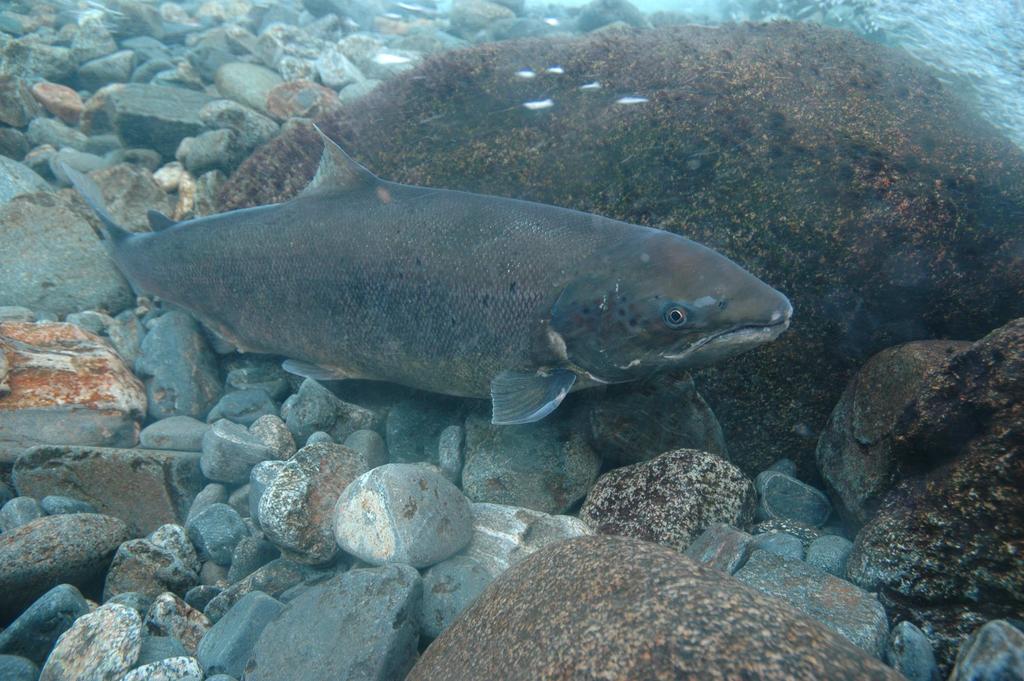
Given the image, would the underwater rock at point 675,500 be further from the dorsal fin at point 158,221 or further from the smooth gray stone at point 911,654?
the dorsal fin at point 158,221

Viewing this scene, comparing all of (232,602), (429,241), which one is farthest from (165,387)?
(429,241)

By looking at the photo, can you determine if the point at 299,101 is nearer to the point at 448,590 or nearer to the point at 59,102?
the point at 59,102

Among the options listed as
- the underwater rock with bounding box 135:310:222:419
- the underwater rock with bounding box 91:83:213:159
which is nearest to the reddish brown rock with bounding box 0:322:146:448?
the underwater rock with bounding box 135:310:222:419

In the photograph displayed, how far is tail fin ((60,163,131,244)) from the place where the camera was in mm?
4938

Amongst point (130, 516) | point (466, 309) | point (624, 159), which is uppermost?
point (624, 159)

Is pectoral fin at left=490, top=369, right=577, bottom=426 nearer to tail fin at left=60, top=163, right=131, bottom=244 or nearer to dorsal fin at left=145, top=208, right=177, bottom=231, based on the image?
dorsal fin at left=145, top=208, right=177, bottom=231

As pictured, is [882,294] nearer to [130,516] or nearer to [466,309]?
[466,309]

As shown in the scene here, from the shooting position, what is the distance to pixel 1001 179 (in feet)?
Result: 12.9

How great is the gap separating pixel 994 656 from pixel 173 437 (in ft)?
14.9

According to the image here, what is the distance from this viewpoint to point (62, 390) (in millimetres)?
3969

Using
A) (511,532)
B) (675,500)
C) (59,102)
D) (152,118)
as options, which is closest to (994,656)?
(675,500)

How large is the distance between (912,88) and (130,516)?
23.7ft

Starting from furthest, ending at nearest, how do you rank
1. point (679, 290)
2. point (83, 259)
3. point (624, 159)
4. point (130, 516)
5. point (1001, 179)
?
point (83, 259)
point (624, 159)
point (1001, 179)
point (130, 516)
point (679, 290)

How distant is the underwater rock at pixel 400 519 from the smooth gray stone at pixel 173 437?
1.68m
